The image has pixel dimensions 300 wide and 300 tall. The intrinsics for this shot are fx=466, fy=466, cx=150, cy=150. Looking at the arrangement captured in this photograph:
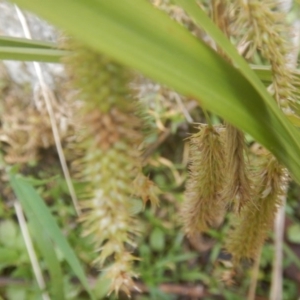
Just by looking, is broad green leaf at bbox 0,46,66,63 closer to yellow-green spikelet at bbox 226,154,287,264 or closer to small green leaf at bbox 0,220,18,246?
yellow-green spikelet at bbox 226,154,287,264

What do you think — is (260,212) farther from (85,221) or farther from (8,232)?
(8,232)

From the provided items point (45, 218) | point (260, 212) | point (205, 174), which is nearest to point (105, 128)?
point (205, 174)

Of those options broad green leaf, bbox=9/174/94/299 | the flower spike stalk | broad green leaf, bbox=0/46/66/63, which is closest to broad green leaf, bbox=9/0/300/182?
the flower spike stalk

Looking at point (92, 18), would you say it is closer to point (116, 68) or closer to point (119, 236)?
point (116, 68)

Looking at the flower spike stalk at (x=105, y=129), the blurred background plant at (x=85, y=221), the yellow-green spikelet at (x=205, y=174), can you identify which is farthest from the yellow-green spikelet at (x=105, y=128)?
the blurred background plant at (x=85, y=221)

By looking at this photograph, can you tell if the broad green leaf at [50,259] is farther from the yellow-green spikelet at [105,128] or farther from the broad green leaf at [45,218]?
the yellow-green spikelet at [105,128]

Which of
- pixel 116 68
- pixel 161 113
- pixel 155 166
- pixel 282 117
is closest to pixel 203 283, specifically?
pixel 155 166
